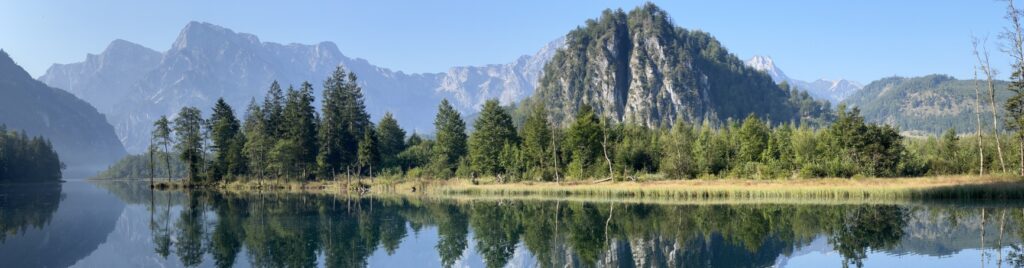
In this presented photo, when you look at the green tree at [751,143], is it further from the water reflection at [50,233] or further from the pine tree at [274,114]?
the pine tree at [274,114]

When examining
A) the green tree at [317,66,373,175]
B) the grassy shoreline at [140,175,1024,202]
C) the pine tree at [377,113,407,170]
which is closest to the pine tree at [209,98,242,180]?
the green tree at [317,66,373,175]

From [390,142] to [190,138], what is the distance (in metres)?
30.2

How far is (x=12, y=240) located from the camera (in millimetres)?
34094

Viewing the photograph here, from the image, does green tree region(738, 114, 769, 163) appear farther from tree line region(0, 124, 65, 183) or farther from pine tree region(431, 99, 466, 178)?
tree line region(0, 124, 65, 183)

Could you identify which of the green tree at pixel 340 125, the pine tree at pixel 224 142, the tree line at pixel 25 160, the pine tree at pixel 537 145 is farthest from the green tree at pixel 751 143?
the tree line at pixel 25 160

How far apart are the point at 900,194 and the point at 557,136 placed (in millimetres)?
43903

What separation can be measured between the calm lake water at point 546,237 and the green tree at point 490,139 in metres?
37.9

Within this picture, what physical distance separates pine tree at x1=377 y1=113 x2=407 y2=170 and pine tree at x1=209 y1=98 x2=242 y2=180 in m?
21.8

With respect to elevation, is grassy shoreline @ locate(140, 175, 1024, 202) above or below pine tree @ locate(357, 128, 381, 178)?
below

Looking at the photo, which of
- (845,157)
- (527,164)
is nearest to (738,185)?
(845,157)

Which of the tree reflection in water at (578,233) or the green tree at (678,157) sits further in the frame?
the green tree at (678,157)

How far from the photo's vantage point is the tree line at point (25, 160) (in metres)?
133

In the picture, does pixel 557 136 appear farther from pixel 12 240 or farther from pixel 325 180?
pixel 12 240

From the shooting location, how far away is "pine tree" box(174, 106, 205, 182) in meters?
97.6
